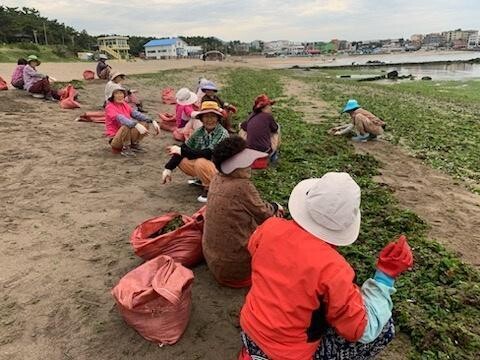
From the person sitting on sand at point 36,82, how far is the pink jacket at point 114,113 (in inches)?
205

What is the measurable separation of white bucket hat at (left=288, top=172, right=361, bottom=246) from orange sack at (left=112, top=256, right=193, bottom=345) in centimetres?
127

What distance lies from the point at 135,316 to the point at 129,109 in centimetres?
519

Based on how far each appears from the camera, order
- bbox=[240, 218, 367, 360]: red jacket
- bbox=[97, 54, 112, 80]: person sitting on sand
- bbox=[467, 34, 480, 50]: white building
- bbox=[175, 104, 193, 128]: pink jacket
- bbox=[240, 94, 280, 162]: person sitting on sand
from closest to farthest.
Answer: bbox=[240, 218, 367, 360]: red jacket → bbox=[240, 94, 280, 162]: person sitting on sand → bbox=[175, 104, 193, 128]: pink jacket → bbox=[97, 54, 112, 80]: person sitting on sand → bbox=[467, 34, 480, 50]: white building

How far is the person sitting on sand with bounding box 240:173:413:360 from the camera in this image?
2006 mm

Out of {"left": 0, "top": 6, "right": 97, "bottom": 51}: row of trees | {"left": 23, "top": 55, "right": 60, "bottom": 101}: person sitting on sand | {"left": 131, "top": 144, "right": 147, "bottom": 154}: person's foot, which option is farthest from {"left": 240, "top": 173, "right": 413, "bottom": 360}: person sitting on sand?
{"left": 0, "top": 6, "right": 97, "bottom": 51}: row of trees

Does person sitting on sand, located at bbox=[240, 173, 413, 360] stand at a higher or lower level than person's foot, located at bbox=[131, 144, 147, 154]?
higher

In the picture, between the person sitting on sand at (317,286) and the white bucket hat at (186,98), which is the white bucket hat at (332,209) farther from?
the white bucket hat at (186,98)

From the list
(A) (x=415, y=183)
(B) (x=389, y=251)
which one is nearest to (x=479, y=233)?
(A) (x=415, y=183)

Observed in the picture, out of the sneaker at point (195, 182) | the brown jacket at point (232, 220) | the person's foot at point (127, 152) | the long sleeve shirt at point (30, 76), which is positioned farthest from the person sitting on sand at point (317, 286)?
the long sleeve shirt at point (30, 76)

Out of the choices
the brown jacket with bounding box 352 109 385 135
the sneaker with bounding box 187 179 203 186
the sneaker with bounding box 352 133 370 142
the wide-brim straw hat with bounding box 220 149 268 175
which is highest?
the wide-brim straw hat with bounding box 220 149 268 175

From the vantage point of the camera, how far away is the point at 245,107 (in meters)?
13.5

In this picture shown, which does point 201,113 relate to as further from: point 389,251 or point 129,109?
point 389,251

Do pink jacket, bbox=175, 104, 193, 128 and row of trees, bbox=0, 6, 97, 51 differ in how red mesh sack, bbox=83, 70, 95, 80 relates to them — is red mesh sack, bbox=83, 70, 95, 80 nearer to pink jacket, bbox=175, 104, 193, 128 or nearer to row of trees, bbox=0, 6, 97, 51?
pink jacket, bbox=175, 104, 193, 128

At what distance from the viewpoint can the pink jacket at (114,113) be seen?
716 cm
